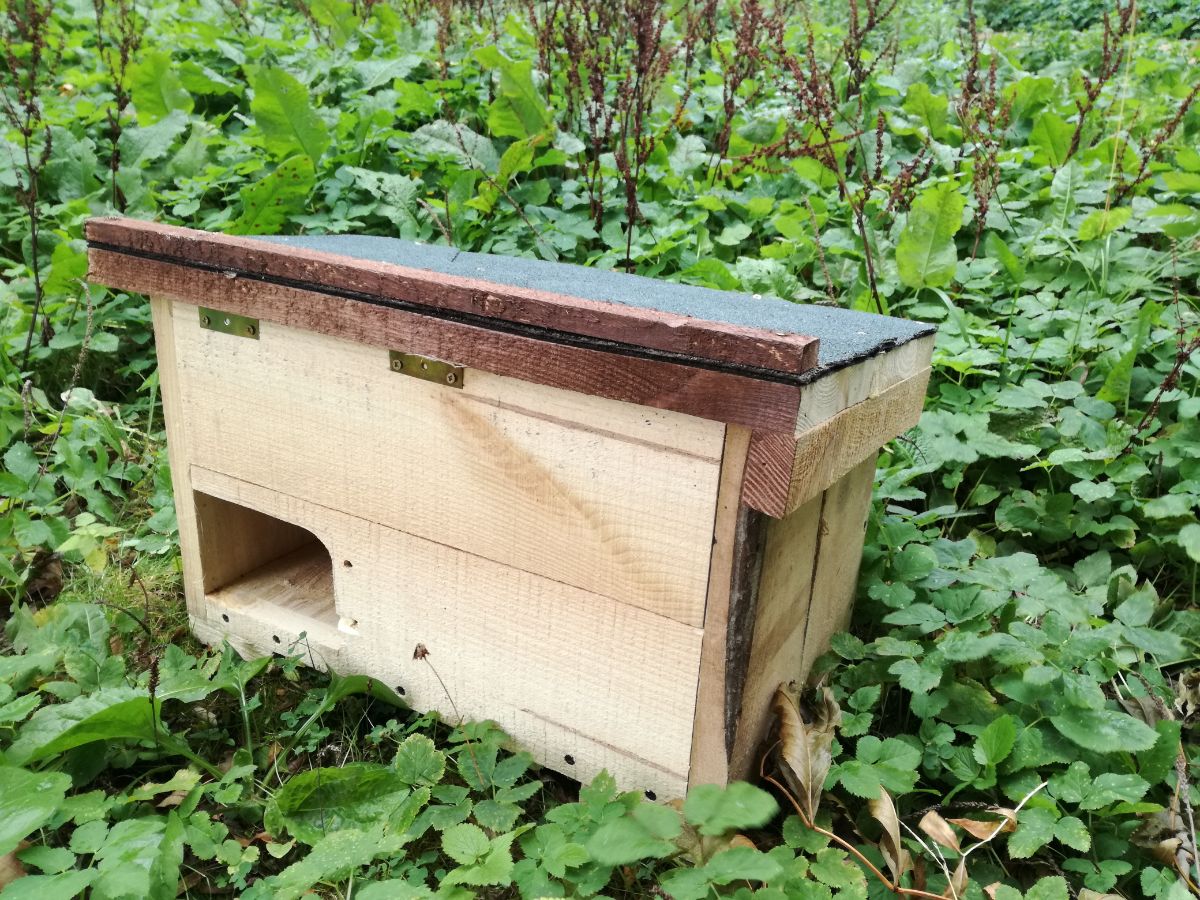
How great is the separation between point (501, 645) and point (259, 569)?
69 centimetres

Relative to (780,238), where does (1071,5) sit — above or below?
above

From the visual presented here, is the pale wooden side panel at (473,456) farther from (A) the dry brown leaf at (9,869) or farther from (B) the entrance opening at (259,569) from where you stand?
(A) the dry brown leaf at (9,869)

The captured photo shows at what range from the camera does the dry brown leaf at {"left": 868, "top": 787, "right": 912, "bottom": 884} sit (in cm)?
124

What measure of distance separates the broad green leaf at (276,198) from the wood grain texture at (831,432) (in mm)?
1966

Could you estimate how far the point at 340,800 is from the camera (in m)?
1.33

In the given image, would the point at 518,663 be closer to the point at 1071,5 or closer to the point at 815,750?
the point at 815,750

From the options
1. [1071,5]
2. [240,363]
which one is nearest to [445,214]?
[240,363]

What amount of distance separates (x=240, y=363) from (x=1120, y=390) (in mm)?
1794

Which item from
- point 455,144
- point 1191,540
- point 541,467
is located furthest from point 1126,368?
point 455,144

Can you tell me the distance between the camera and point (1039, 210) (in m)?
2.79

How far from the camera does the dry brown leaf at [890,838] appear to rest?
124 centimetres

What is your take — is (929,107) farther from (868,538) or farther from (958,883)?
(958,883)

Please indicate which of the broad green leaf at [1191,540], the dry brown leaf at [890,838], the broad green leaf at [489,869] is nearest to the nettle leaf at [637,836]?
the broad green leaf at [489,869]

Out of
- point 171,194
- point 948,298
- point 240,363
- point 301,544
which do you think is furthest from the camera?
point 171,194
